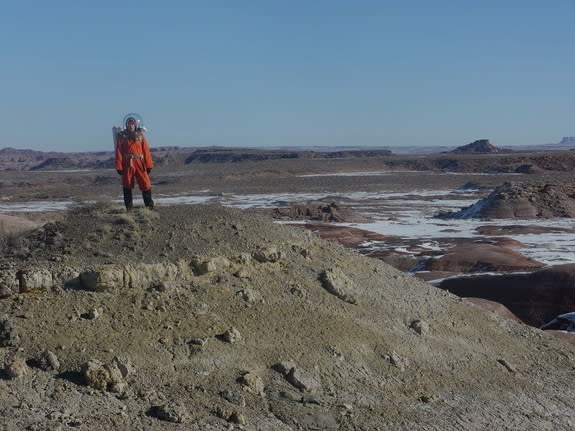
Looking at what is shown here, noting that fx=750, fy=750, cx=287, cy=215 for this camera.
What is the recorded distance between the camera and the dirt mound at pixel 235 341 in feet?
19.3

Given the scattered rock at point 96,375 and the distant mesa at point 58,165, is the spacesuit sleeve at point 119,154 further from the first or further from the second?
the distant mesa at point 58,165

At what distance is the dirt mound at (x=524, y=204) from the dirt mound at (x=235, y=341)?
27964 mm

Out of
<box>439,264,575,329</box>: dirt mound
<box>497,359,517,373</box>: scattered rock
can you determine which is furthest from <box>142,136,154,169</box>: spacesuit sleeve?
<box>439,264,575,329</box>: dirt mound

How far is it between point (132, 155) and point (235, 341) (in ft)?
10.8

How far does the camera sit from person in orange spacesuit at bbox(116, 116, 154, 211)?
9.12 meters

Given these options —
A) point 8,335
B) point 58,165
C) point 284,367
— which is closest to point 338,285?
point 284,367

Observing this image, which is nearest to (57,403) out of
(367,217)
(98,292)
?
(98,292)

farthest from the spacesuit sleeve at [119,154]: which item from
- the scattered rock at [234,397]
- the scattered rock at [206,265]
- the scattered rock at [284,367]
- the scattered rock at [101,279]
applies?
the scattered rock at [234,397]

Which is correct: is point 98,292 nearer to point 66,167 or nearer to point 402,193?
point 402,193

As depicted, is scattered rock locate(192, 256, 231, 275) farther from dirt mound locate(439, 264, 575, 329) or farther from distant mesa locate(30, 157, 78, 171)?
distant mesa locate(30, 157, 78, 171)

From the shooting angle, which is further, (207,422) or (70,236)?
(70,236)

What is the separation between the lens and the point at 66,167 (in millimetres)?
108875

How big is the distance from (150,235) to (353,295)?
2.36m

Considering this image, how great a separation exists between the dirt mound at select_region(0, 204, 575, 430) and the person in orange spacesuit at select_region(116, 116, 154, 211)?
21.2 inches
